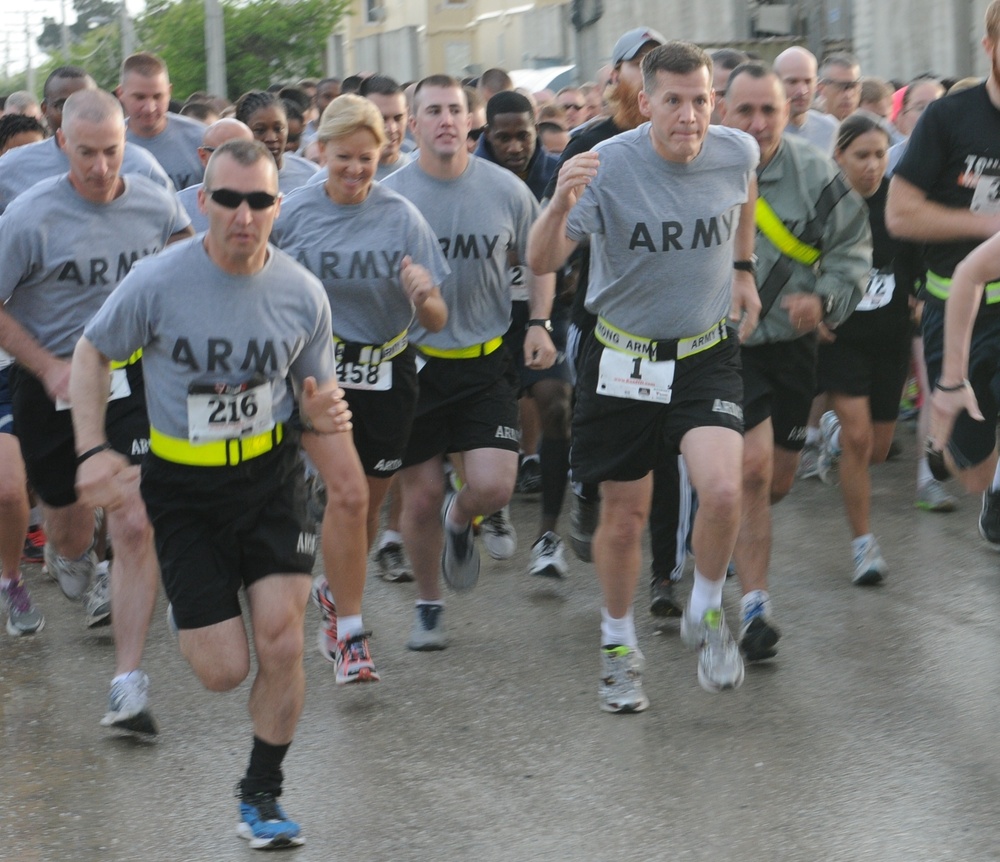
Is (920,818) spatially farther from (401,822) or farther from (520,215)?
(520,215)

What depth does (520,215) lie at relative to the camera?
23.4 feet

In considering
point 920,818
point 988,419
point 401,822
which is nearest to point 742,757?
point 920,818

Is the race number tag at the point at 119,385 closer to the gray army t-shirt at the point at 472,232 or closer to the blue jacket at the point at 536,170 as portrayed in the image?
the gray army t-shirt at the point at 472,232

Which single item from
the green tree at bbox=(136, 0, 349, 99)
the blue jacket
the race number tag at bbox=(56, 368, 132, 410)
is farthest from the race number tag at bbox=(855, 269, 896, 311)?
the green tree at bbox=(136, 0, 349, 99)

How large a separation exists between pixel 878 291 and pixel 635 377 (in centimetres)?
219

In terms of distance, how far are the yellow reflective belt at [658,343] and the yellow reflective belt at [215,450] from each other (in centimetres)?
139

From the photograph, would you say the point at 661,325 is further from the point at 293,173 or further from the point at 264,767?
the point at 293,173

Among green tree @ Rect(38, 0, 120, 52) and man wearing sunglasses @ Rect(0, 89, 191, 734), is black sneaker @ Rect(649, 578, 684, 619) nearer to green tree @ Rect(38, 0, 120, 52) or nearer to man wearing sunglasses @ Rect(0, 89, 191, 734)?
man wearing sunglasses @ Rect(0, 89, 191, 734)

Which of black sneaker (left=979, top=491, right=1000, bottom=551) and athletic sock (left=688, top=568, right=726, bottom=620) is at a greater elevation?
black sneaker (left=979, top=491, right=1000, bottom=551)

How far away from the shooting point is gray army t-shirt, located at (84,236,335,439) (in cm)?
492

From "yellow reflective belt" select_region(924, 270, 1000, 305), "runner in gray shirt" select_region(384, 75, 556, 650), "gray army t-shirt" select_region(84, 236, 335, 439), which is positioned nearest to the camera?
"gray army t-shirt" select_region(84, 236, 335, 439)

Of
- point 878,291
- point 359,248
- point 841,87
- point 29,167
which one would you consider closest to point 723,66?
point 841,87

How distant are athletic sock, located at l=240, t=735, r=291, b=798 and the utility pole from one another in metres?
25.5

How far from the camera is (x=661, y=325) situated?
19.2ft
